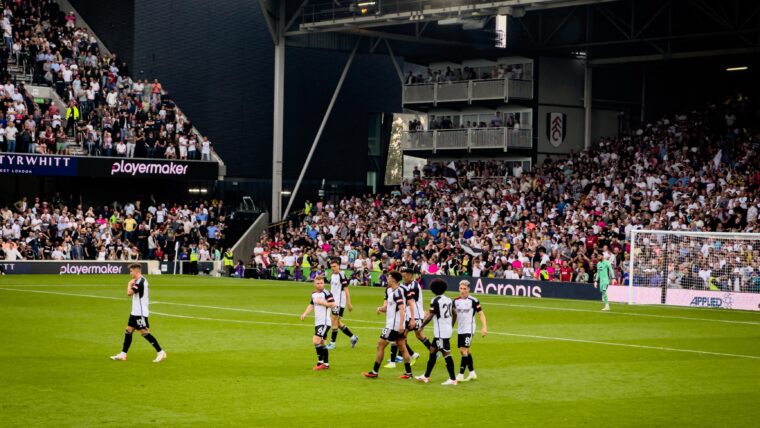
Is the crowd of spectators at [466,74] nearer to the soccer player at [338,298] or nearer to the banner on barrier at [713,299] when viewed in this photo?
the banner on barrier at [713,299]

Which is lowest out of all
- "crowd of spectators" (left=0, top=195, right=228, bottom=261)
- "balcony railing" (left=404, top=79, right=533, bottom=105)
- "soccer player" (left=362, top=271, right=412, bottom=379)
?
"soccer player" (left=362, top=271, right=412, bottom=379)

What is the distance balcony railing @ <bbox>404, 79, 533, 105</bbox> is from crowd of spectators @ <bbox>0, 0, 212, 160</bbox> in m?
12.2

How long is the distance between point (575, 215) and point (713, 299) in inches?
394

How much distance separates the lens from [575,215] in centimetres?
4606

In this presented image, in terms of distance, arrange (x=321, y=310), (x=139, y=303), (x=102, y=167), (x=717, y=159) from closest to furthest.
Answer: (x=321, y=310)
(x=139, y=303)
(x=717, y=159)
(x=102, y=167)

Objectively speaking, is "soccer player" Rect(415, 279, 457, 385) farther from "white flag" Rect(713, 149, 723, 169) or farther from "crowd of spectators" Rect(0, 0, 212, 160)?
"crowd of spectators" Rect(0, 0, 212, 160)

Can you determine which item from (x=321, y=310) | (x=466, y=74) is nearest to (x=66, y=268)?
(x=466, y=74)

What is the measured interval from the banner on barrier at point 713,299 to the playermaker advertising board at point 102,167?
2739 centimetres

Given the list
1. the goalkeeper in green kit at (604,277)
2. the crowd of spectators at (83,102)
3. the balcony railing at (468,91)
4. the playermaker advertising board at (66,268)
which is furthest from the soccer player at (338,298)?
the balcony railing at (468,91)

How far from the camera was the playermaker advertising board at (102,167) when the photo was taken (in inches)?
1997

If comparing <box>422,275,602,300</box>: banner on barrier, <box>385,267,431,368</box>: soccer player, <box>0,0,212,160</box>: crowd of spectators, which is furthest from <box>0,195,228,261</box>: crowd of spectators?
<box>385,267,431,368</box>: soccer player

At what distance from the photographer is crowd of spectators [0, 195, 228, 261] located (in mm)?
49656

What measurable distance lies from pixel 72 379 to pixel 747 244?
86.1ft

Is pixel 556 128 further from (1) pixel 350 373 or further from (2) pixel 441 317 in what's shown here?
(2) pixel 441 317
